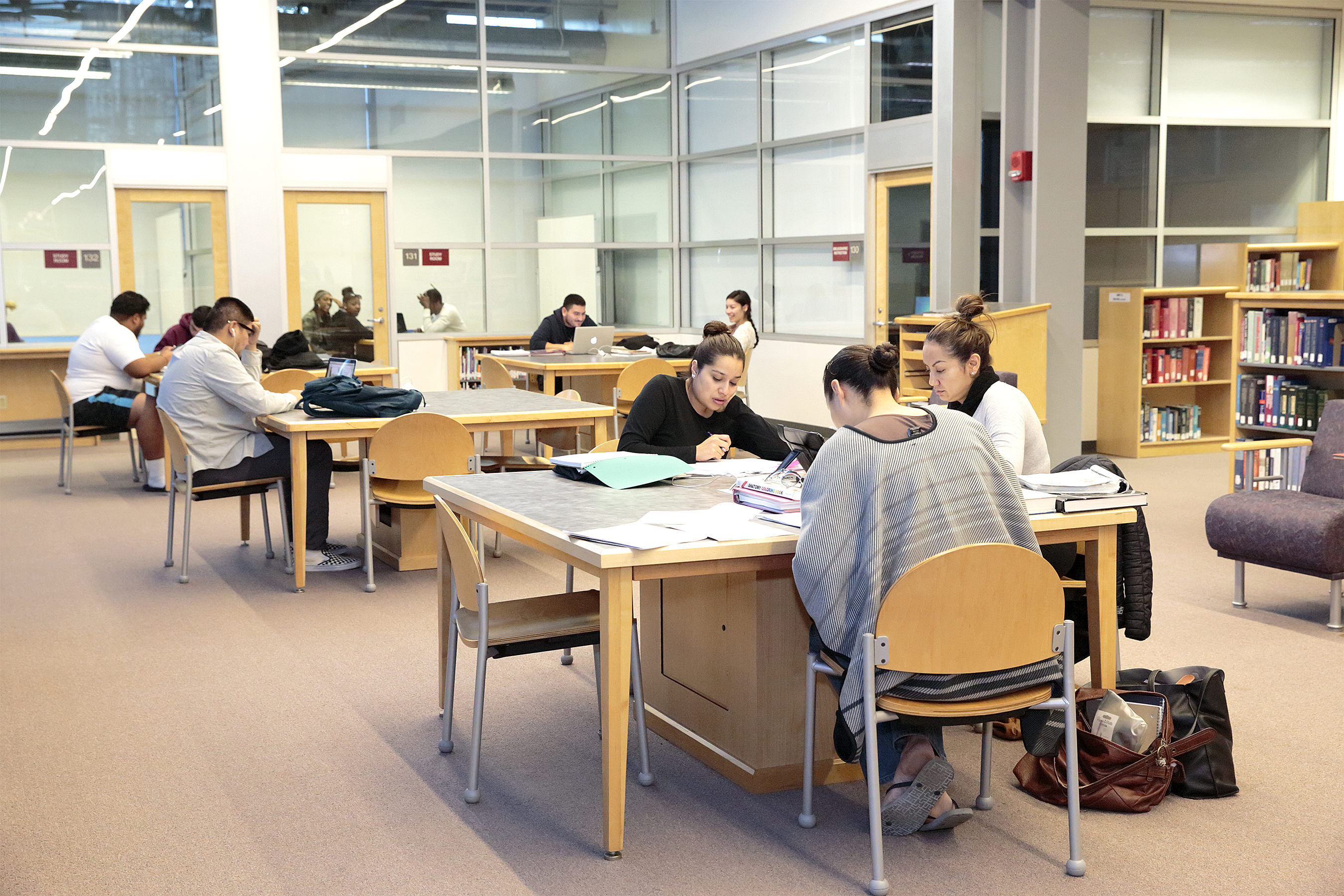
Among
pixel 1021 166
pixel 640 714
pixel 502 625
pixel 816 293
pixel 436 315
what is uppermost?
pixel 1021 166

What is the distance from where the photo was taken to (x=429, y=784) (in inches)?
132

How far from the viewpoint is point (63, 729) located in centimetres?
379

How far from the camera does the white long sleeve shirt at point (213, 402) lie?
567 centimetres

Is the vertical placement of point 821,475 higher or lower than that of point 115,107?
lower

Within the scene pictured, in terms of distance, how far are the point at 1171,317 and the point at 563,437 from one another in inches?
208

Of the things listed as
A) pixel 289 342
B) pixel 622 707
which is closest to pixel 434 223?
pixel 289 342

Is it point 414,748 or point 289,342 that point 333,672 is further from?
point 289,342

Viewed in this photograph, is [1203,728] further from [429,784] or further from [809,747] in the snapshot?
[429,784]

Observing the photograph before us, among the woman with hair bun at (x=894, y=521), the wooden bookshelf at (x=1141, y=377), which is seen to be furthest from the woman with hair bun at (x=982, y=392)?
the wooden bookshelf at (x=1141, y=377)

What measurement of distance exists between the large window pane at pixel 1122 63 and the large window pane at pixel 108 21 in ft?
25.0

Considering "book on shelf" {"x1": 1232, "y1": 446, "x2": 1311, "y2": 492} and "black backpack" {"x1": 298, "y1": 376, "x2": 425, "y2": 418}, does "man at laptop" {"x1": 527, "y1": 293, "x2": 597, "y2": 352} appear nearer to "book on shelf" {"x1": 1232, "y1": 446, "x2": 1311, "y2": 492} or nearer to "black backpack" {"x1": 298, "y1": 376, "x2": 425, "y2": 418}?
"black backpack" {"x1": 298, "y1": 376, "x2": 425, "y2": 418}

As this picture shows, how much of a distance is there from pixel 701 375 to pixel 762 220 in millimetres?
7461

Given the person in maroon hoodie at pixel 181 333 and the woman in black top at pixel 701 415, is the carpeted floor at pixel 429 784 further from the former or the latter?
the person in maroon hoodie at pixel 181 333

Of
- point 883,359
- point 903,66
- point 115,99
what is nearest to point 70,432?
point 115,99
